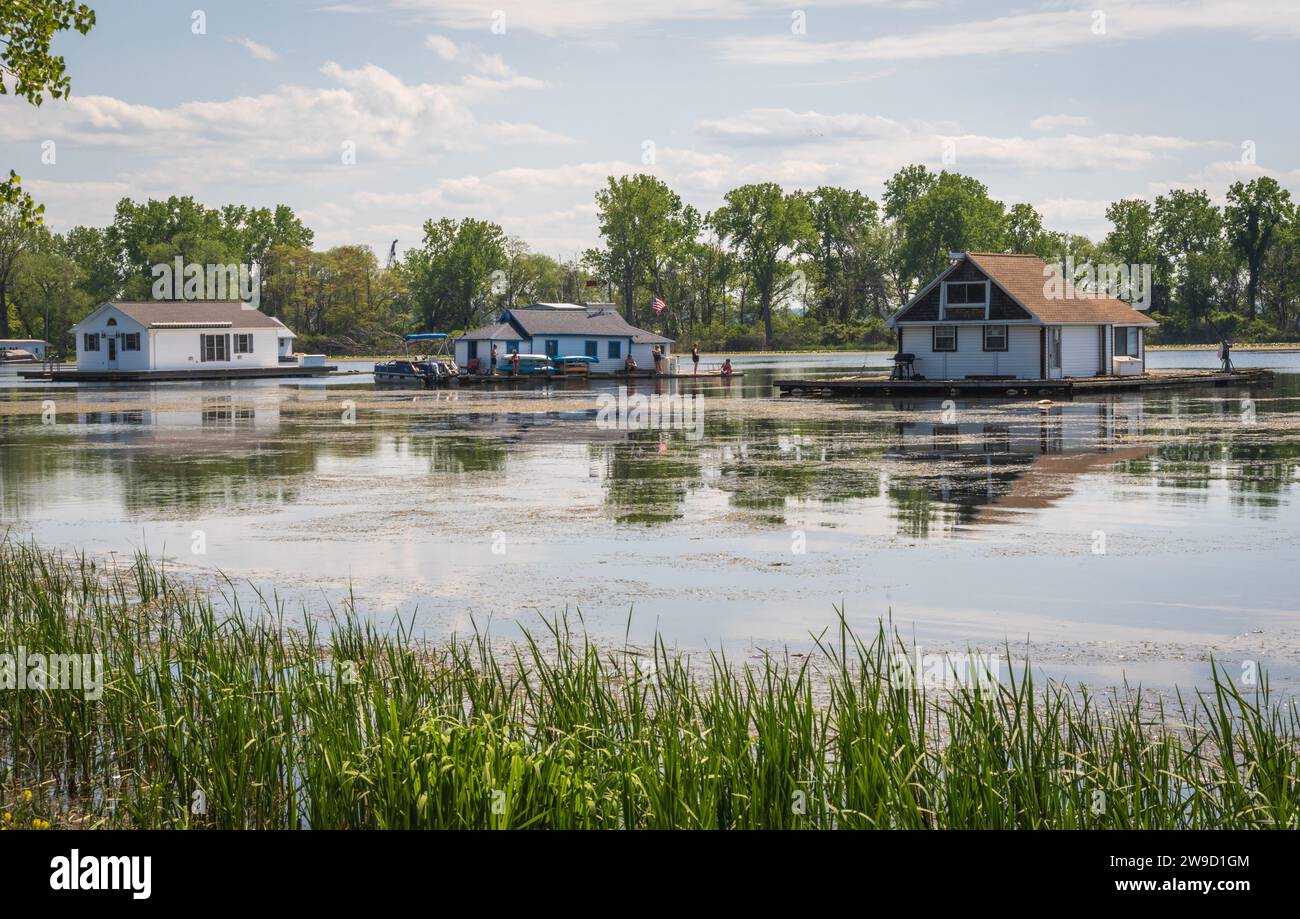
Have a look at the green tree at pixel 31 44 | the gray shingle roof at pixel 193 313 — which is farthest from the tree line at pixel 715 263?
the green tree at pixel 31 44

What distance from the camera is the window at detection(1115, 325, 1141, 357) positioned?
7100 cm

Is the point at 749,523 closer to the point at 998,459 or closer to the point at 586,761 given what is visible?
the point at 998,459

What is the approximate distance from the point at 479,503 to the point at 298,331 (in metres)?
139

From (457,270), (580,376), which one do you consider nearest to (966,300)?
(580,376)

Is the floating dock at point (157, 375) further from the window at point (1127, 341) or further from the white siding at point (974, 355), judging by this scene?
the window at point (1127, 341)

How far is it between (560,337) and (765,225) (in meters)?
80.7

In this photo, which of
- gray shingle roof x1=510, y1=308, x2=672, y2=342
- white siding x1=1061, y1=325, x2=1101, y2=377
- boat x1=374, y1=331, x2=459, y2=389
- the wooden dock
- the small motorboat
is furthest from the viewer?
the small motorboat

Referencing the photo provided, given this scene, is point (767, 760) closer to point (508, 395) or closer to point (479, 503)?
point (479, 503)

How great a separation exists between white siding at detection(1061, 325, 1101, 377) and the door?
12.3 inches

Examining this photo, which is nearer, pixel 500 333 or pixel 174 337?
pixel 500 333

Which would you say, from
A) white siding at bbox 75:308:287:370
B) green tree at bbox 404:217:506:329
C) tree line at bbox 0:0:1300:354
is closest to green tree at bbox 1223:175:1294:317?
tree line at bbox 0:0:1300:354

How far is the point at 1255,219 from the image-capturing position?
156 metres

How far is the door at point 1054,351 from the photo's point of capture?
6588 centimetres

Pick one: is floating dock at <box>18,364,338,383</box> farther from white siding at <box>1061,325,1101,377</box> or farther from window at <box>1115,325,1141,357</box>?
window at <box>1115,325,1141,357</box>
